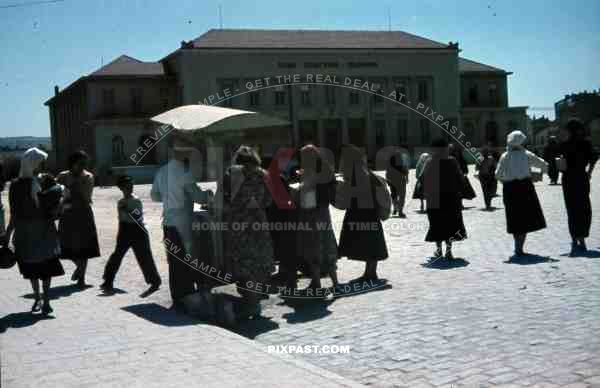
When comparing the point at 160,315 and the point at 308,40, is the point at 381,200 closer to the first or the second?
the point at 160,315

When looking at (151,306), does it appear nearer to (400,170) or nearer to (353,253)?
(353,253)

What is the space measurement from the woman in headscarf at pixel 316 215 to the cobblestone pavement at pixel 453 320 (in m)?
0.49

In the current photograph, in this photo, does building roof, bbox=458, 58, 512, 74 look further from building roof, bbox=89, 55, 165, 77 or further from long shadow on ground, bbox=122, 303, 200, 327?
long shadow on ground, bbox=122, 303, 200, 327

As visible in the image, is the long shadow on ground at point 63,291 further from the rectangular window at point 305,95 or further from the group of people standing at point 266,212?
the rectangular window at point 305,95

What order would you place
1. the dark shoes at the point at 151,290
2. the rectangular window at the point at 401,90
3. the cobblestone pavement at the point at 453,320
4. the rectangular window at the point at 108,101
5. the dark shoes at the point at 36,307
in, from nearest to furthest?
the cobblestone pavement at the point at 453,320 → the dark shoes at the point at 36,307 → the dark shoes at the point at 151,290 → the rectangular window at the point at 108,101 → the rectangular window at the point at 401,90

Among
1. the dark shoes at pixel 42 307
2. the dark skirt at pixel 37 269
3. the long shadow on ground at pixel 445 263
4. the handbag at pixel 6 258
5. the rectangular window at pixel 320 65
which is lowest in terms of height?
the long shadow on ground at pixel 445 263

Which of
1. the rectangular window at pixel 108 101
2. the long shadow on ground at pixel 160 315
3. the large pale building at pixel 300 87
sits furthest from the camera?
the rectangular window at pixel 108 101

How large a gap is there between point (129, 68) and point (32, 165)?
5823 cm

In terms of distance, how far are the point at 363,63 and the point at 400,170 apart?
42.0m

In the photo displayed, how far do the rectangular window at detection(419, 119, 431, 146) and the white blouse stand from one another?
5198cm

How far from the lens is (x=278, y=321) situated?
7633 mm

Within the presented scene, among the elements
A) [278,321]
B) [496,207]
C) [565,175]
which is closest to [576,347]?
[278,321]

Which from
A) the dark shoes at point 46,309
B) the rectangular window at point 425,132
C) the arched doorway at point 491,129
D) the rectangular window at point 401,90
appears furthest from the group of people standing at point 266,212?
Answer: the arched doorway at point 491,129

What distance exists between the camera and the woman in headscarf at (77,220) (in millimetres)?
9719
